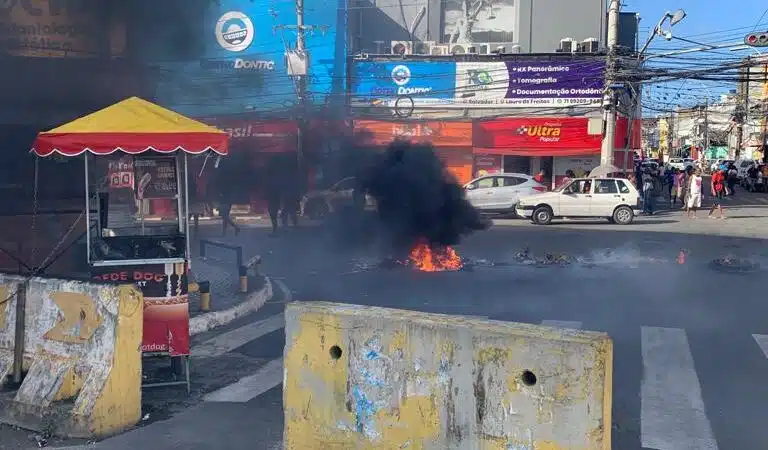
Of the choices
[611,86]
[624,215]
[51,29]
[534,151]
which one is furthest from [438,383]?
[534,151]

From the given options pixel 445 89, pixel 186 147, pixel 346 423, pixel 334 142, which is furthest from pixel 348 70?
pixel 346 423

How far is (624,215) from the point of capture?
21.2 metres

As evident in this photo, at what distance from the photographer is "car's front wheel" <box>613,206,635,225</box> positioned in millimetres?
21094

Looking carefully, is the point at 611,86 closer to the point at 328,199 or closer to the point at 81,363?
the point at 328,199

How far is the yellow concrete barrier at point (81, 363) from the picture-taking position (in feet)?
16.6

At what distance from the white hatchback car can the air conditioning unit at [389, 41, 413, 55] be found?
423 inches

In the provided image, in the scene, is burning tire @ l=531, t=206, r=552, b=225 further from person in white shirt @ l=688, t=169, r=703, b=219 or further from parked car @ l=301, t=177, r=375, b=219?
parked car @ l=301, t=177, r=375, b=219

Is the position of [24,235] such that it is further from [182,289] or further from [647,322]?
[647,322]

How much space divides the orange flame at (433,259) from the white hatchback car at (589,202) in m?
8.81

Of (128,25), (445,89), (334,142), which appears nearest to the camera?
(128,25)

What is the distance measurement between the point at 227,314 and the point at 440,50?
22.9 metres

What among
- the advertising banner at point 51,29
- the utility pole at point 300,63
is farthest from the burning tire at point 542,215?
the advertising banner at point 51,29

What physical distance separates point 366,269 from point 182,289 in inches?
275

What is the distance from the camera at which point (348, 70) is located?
97.9 feet
